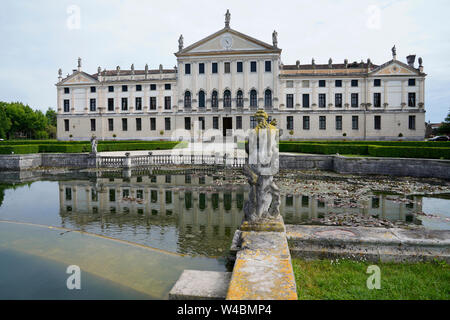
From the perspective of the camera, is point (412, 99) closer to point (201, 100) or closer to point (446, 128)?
point (446, 128)

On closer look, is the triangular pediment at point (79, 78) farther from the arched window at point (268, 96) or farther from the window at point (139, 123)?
the arched window at point (268, 96)

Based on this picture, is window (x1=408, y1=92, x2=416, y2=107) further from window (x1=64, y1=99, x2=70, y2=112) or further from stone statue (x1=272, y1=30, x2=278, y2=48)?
window (x1=64, y1=99, x2=70, y2=112)

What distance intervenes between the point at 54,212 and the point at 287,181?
11379mm

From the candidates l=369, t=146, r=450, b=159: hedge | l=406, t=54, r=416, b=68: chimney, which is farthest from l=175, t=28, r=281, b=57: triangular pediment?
l=369, t=146, r=450, b=159: hedge

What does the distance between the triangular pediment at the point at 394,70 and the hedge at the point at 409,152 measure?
26.7 meters

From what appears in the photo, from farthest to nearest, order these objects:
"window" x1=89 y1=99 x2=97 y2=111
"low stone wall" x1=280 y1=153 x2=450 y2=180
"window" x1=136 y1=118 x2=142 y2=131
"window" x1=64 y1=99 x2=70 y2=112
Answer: "window" x1=64 y1=99 x2=70 y2=112, "window" x1=89 y1=99 x2=97 y2=111, "window" x1=136 y1=118 x2=142 y2=131, "low stone wall" x1=280 y1=153 x2=450 y2=180

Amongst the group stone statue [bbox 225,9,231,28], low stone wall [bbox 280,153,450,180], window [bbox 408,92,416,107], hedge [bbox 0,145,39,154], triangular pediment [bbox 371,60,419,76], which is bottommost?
low stone wall [bbox 280,153,450,180]

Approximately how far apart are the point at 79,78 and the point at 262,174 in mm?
51642

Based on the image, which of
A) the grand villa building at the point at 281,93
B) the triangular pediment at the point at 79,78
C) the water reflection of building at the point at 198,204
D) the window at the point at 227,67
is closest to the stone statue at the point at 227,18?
the grand villa building at the point at 281,93

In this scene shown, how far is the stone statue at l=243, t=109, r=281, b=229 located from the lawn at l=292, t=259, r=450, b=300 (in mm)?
1141

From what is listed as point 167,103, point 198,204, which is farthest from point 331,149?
point 167,103

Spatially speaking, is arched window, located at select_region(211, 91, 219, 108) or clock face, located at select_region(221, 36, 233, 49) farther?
arched window, located at select_region(211, 91, 219, 108)

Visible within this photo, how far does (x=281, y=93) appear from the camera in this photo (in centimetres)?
4656

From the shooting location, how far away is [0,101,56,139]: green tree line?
70.7 metres
